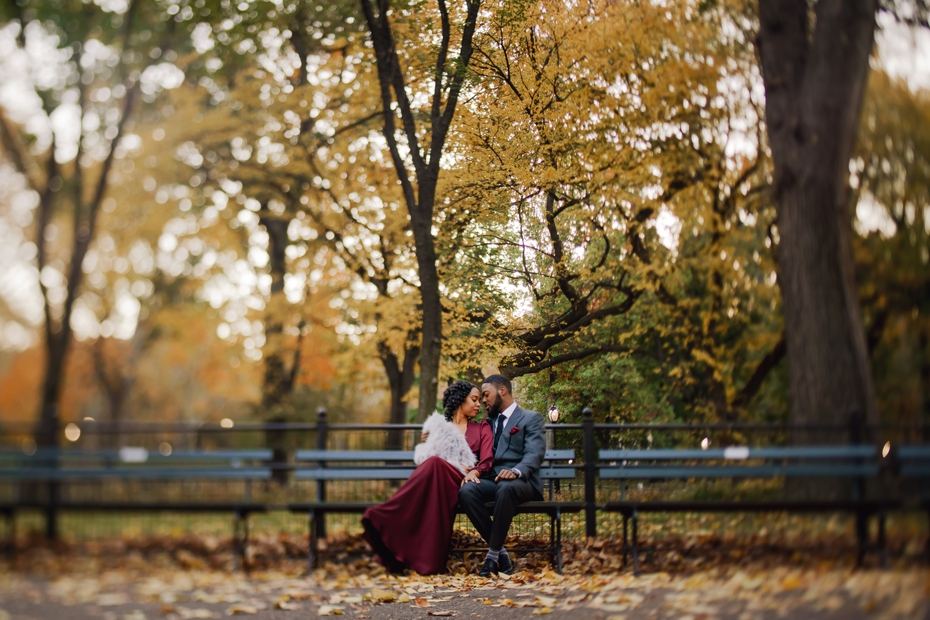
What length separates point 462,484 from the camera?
626 cm

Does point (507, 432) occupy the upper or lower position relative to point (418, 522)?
upper

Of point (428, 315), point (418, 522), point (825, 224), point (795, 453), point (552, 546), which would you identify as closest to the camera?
point (795, 453)

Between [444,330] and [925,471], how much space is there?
455 centimetres

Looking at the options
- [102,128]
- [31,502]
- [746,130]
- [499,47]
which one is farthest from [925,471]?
[102,128]

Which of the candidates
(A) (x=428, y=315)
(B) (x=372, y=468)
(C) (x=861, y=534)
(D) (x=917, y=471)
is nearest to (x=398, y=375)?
(A) (x=428, y=315)

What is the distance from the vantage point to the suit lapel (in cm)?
636

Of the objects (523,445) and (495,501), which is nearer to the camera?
(495,501)

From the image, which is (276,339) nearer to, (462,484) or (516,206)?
(516,206)

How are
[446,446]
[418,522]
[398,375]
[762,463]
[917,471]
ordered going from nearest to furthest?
1. [917,471]
2. [762,463]
3. [418,522]
4. [446,446]
5. [398,375]

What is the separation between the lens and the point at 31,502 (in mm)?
4926

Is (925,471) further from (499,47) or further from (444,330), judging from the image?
(499,47)

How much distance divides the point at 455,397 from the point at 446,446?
443 mm

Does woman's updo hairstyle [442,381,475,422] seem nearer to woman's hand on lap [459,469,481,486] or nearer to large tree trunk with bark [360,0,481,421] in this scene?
woman's hand on lap [459,469,481,486]

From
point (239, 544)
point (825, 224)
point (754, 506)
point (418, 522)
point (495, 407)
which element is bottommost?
point (239, 544)
